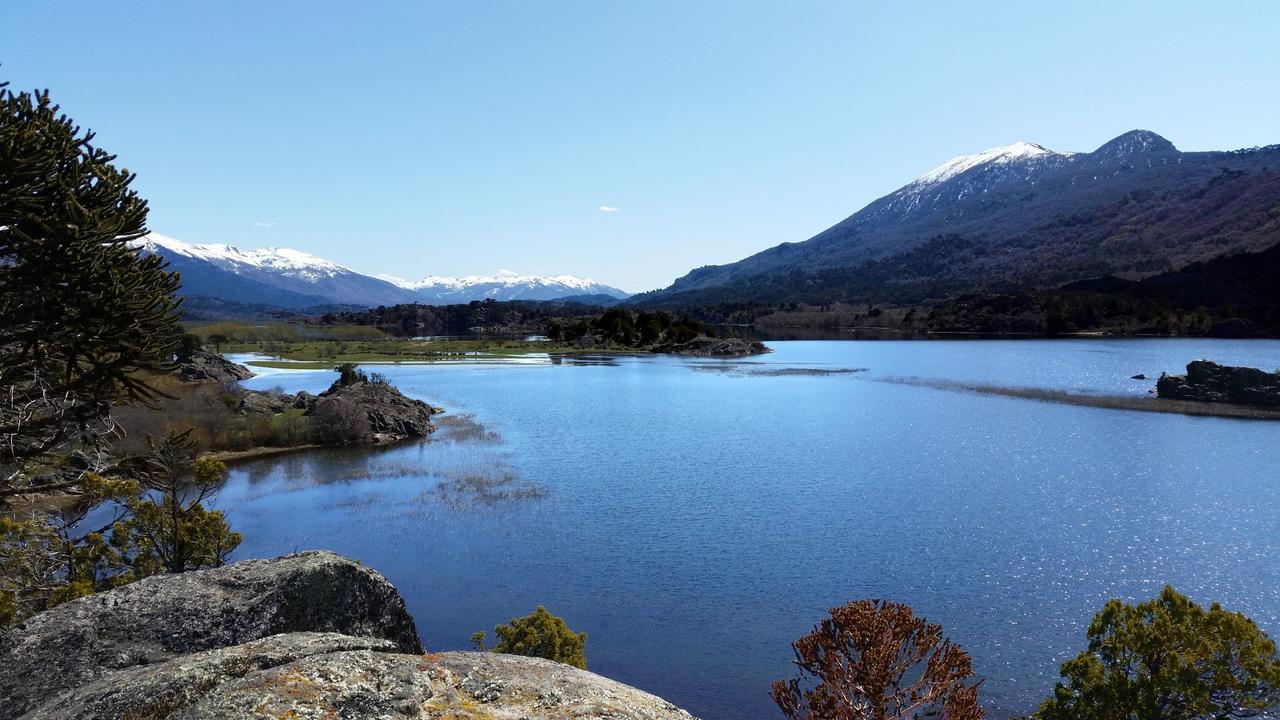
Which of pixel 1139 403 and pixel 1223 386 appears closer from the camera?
pixel 1139 403

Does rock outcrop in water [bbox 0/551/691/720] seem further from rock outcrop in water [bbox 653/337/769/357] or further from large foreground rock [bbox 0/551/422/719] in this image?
rock outcrop in water [bbox 653/337/769/357]

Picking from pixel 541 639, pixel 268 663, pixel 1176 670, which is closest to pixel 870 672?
pixel 1176 670

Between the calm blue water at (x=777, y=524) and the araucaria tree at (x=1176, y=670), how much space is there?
591 centimetres

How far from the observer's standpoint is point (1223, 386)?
82.2m

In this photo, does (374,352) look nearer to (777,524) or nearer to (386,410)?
(386,410)

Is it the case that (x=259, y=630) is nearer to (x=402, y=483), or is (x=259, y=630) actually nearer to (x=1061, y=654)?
(x=1061, y=654)

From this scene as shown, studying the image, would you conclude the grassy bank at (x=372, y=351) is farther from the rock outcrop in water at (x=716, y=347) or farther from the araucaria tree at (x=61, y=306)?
the araucaria tree at (x=61, y=306)

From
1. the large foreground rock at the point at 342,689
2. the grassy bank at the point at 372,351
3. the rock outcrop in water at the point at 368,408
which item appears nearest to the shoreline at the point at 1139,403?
the rock outcrop in water at the point at 368,408

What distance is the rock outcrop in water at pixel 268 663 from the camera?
614cm

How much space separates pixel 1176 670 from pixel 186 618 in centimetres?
1676

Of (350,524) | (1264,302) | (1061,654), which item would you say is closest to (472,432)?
(350,524)

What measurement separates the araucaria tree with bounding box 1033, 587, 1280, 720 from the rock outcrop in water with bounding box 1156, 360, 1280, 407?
83.8 m

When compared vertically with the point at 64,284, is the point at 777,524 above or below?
below

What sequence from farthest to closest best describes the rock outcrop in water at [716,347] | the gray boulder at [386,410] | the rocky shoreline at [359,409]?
the rock outcrop in water at [716,347], the gray boulder at [386,410], the rocky shoreline at [359,409]
